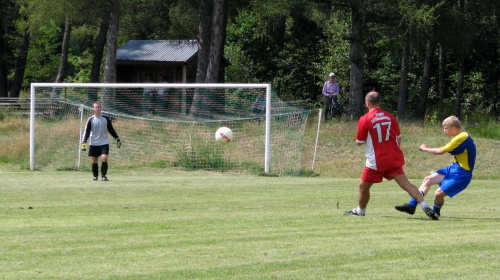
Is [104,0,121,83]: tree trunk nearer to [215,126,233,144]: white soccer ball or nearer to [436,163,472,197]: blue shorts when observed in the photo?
[215,126,233,144]: white soccer ball

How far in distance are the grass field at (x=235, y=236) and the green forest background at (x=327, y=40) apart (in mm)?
14368

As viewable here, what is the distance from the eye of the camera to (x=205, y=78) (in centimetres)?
3100

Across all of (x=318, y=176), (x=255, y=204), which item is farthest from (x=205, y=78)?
(x=255, y=204)

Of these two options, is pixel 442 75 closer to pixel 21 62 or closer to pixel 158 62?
pixel 158 62

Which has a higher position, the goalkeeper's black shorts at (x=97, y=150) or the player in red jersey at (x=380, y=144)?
the player in red jersey at (x=380, y=144)

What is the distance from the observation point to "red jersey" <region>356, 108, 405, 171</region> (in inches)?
381

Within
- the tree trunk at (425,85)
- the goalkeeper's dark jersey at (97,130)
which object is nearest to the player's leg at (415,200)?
the goalkeeper's dark jersey at (97,130)

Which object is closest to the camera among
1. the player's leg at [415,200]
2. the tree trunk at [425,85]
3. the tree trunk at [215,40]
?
the player's leg at [415,200]

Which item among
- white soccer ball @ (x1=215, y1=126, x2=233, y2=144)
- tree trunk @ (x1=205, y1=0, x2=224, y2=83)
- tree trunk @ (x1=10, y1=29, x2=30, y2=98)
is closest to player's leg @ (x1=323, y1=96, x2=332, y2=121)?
tree trunk @ (x1=205, y1=0, x2=224, y2=83)

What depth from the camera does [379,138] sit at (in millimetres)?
9703

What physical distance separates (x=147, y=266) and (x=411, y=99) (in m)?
35.4

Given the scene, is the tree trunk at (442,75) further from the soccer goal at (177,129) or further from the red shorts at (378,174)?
the red shorts at (378,174)

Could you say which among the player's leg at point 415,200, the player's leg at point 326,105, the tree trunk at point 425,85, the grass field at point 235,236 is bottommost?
the grass field at point 235,236

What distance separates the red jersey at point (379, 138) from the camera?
966 cm
